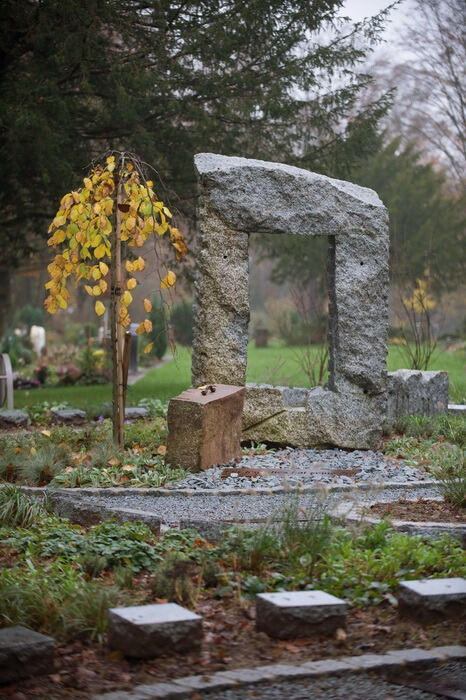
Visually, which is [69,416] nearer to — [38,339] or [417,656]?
[417,656]

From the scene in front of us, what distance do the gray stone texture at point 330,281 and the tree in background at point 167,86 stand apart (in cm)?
372

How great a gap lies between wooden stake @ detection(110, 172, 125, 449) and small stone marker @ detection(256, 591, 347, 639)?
13.1 feet

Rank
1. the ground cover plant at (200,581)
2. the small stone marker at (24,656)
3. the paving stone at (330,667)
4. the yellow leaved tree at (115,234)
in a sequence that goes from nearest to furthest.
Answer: the small stone marker at (24,656) → the paving stone at (330,667) → the ground cover plant at (200,581) → the yellow leaved tree at (115,234)

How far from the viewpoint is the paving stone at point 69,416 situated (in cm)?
1059

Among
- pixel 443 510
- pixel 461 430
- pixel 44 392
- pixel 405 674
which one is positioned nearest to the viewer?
pixel 405 674

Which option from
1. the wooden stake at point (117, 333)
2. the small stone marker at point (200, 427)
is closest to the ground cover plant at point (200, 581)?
the small stone marker at point (200, 427)

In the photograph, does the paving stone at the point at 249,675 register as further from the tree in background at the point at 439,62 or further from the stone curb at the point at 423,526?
the tree in background at the point at 439,62

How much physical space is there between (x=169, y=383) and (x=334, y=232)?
7.43m

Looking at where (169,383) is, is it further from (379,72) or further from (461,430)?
(379,72)

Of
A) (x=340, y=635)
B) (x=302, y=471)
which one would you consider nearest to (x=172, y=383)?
(x=302, y=471)

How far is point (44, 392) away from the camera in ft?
47.8

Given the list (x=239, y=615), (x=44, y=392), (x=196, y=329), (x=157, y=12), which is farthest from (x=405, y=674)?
(x=44, y=392)

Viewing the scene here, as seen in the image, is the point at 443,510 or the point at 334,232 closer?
the point at 443,510

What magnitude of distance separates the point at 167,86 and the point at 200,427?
6.17 meters
